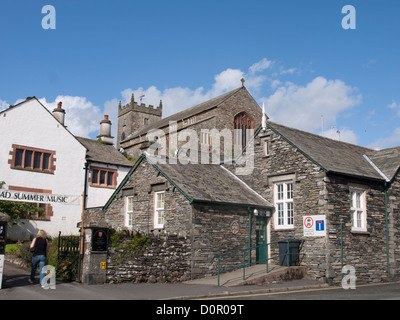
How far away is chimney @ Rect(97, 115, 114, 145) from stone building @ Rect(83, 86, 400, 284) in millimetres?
15069

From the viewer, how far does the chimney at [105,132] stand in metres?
38.0

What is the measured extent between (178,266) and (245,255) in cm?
363

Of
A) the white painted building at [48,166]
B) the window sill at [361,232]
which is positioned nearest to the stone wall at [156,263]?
the window sill at [361,232]

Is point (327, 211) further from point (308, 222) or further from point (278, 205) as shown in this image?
point (278, 205)

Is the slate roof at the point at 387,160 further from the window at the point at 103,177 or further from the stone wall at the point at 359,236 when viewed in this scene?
the window at the point at 103,177

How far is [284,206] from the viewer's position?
20.2 meters

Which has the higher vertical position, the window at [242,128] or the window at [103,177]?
the window at [242,128]

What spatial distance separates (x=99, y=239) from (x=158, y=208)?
5776 millimetres

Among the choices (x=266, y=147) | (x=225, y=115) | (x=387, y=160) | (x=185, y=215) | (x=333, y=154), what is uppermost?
(x=225, y=115)

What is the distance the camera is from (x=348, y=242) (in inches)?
734

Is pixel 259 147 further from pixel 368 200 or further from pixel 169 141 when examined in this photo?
pixel 169 141

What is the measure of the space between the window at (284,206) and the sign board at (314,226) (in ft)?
3.18

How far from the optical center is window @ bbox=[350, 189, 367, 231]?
19.4 m

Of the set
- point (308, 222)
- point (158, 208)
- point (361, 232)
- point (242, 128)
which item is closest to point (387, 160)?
point (361, 232)
